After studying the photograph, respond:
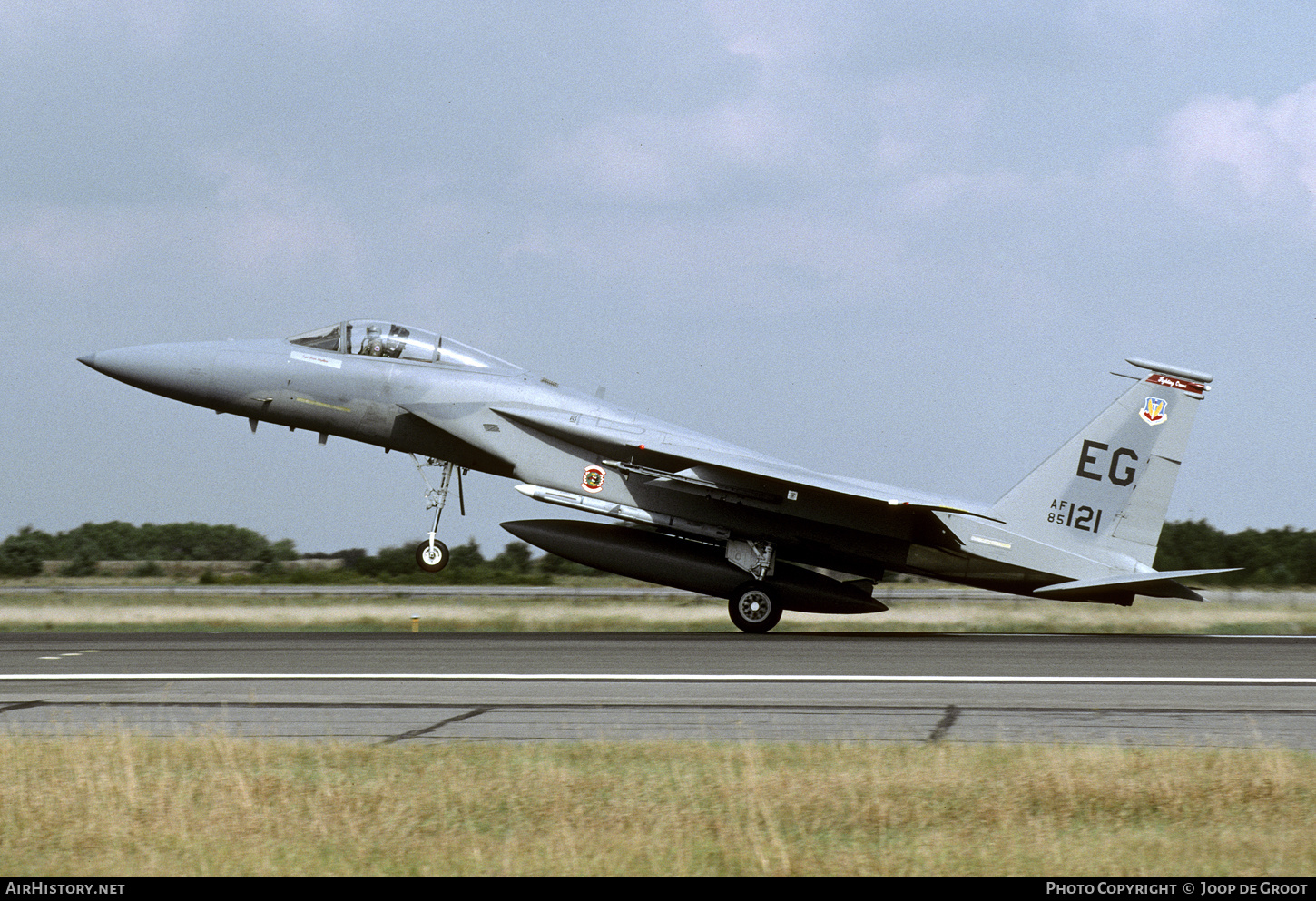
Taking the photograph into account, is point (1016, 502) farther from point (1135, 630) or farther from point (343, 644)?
point (343, 644)

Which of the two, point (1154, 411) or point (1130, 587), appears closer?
point (1130, 587)

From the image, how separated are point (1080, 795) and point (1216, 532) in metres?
37.9

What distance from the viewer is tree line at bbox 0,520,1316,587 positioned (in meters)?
37.7

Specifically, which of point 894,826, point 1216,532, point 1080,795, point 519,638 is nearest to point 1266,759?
point 1080,795

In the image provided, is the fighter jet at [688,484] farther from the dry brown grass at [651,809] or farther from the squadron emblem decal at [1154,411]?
the dry brown grass at [651,809]

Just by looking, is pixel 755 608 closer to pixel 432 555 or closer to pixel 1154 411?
pixel 432 555

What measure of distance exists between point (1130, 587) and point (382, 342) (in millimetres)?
11556

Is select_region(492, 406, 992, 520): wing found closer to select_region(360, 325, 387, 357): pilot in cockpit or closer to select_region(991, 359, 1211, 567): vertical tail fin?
select_region(991, 359, 1211, 567): vertical tail fin

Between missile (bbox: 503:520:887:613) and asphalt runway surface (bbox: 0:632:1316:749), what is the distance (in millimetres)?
1451

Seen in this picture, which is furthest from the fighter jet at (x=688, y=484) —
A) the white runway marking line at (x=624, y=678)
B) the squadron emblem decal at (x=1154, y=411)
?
the white runway marking line at (x=624, y=678)

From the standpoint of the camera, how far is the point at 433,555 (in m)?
17.7

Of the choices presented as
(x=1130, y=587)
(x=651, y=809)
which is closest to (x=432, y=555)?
(x=1130, y=587)

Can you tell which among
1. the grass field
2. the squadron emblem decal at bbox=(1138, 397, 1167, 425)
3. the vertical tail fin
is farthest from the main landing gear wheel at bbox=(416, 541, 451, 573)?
the squadron emblem decal at bbox=(1138, 397, 1167, 425)
